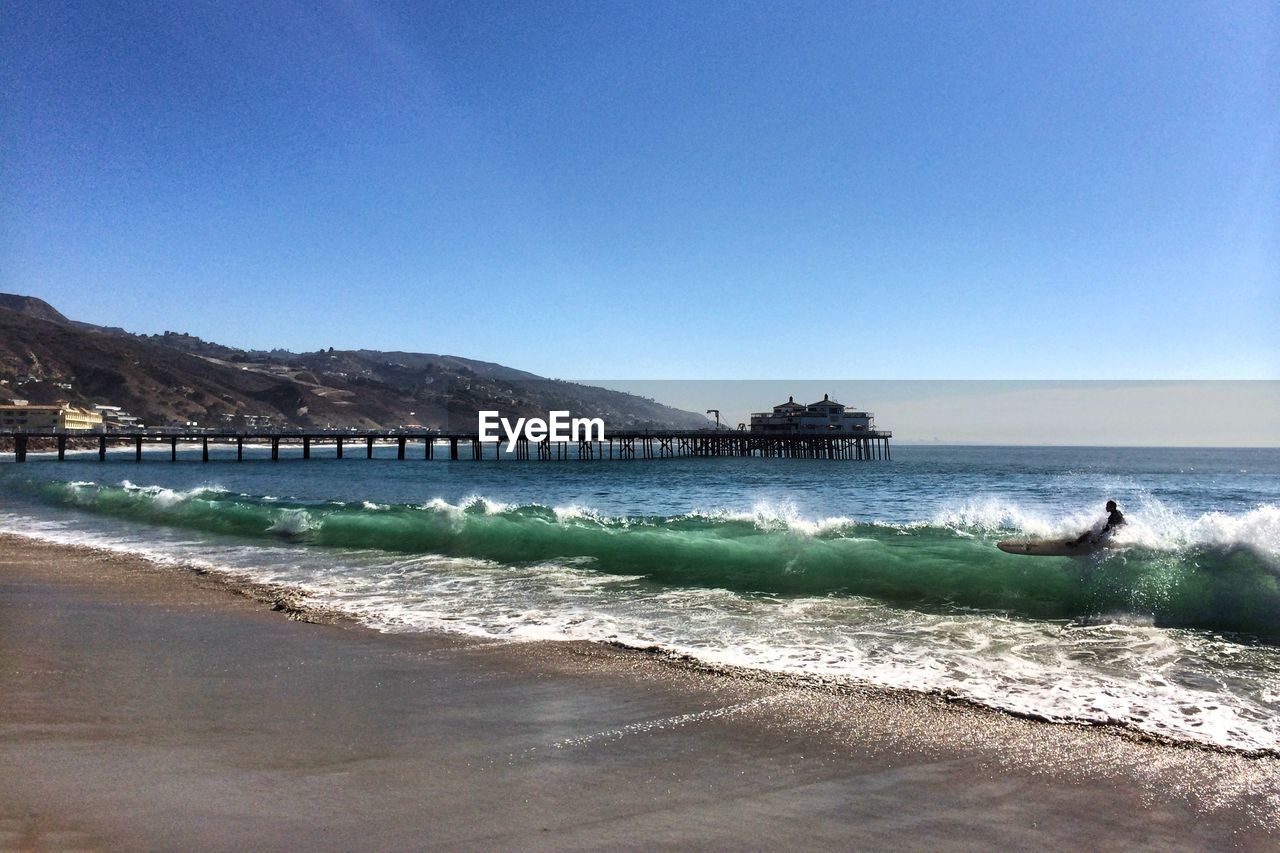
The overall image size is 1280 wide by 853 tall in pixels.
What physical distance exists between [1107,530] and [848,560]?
432cm

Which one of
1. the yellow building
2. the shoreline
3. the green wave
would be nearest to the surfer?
the green wave

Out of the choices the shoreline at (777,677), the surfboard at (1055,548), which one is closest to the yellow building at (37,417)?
the shoreline at (777,677)

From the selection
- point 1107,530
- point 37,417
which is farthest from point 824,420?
point 37,417

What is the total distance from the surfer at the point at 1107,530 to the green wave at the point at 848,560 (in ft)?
1.53

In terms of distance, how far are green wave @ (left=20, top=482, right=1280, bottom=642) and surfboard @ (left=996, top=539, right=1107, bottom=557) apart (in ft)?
0.93

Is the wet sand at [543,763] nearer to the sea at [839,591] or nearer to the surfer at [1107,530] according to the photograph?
the sea at [839,591]

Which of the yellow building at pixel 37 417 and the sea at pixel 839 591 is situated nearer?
the sea at pixel 839 591

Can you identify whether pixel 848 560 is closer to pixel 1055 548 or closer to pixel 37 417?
pixel 1055 548

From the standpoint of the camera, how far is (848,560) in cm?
1191

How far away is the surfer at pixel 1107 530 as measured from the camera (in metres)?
12.1

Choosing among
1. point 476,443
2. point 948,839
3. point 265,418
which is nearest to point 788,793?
point 948,839

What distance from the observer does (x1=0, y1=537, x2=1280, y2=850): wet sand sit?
3.38 metres

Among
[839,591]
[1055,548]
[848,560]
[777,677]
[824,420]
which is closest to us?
[777,677]

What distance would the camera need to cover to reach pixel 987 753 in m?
4.55
